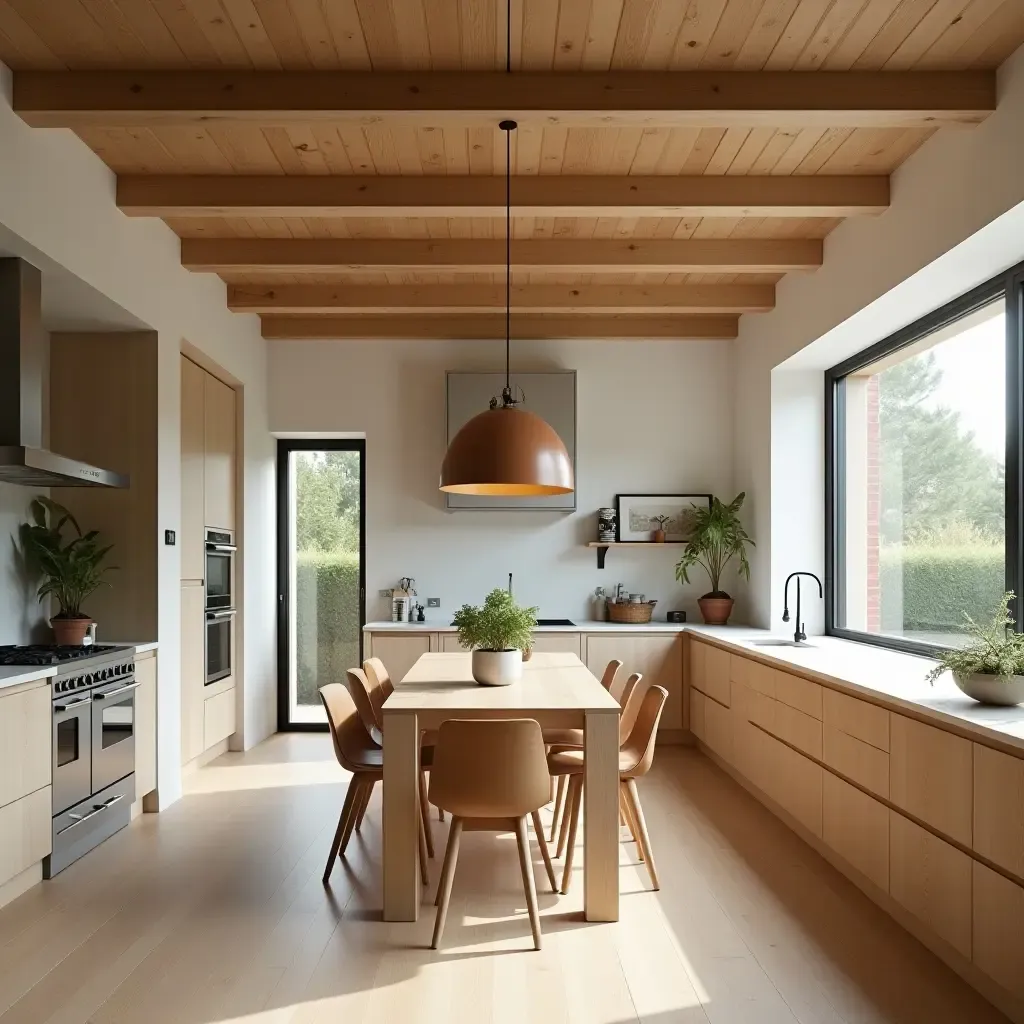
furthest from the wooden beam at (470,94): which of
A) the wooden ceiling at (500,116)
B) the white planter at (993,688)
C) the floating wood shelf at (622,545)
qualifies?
the floating wood shelf at (622,545)

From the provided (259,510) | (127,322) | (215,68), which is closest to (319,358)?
(259,510)

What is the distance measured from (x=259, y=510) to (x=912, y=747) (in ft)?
16.2

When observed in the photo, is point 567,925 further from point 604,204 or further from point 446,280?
point 446,280

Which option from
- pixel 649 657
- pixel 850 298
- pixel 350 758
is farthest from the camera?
pixel 649 657

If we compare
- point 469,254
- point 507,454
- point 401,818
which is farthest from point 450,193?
point 401,818

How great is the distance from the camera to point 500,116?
350 centimetres

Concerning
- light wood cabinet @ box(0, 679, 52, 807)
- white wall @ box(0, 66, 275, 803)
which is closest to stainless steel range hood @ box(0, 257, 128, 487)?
white wall @ box(0, 66, 275, 803)

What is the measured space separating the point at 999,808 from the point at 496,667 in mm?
1968

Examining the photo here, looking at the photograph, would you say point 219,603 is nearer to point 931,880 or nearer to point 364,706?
point 364,706

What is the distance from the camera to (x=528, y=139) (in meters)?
4.10

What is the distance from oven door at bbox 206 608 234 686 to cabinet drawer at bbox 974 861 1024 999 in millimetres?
4553

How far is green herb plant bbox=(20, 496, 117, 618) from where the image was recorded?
4.70m

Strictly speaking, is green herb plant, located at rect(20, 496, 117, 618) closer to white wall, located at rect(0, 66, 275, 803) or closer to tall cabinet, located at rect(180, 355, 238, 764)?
white wall, located at rect(0, 66, 275, 803)

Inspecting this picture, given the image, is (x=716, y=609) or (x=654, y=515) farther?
(x=654, y=515)
